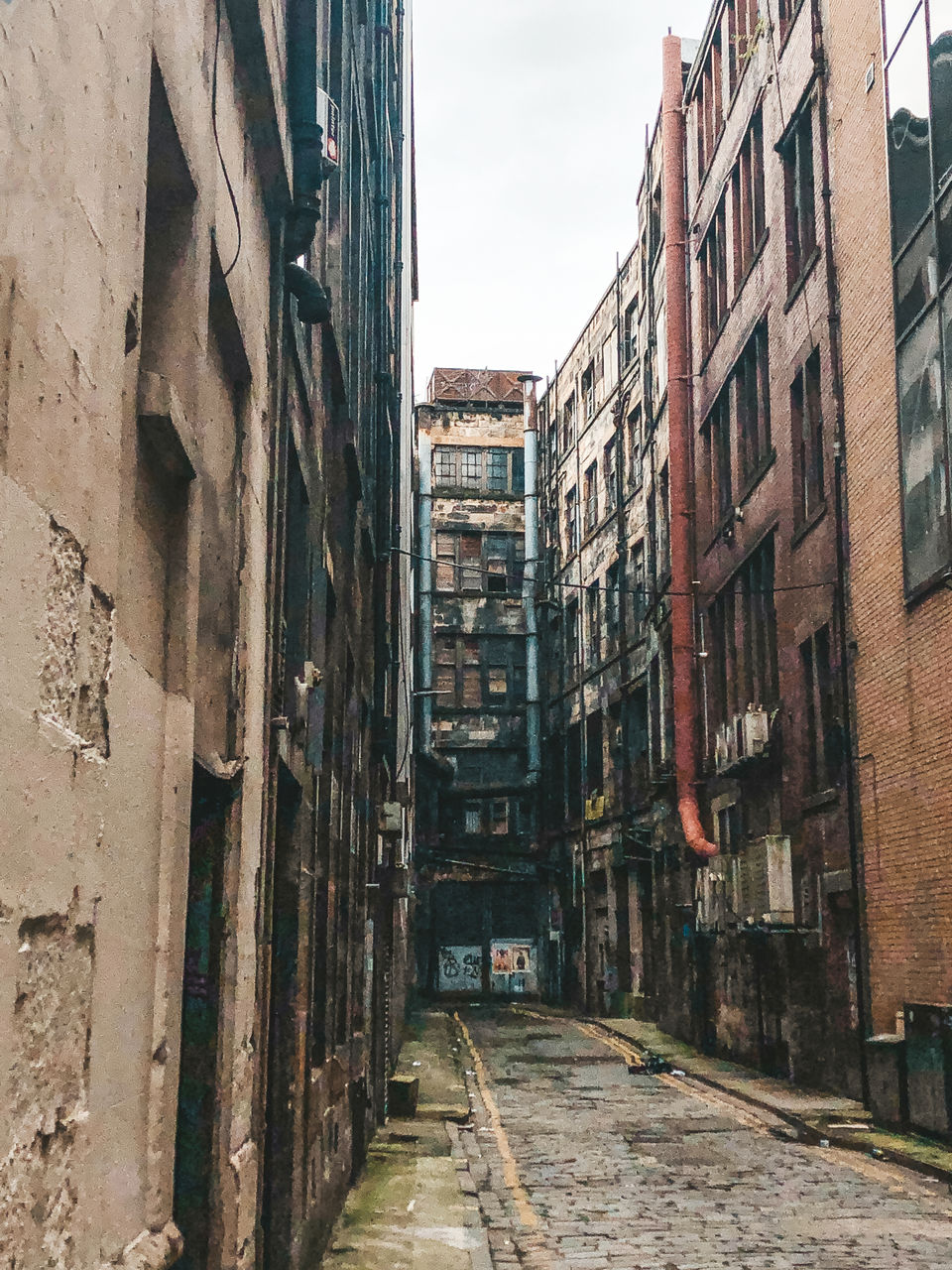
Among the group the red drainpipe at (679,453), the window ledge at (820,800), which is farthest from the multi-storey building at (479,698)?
the window ledge at (820,800)

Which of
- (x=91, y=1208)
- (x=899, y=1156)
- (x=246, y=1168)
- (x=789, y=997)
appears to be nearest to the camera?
(x=91, y=1208)

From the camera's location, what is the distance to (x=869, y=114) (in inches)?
746

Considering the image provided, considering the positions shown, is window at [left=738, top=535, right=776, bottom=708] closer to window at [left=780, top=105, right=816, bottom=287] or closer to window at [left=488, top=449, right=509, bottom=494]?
window at [left=780, top=105, right=816, bottom=287]

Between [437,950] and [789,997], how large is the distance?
2743cm

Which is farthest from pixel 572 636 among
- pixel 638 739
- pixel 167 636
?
pixel 167 636

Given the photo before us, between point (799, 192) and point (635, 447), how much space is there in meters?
15.4

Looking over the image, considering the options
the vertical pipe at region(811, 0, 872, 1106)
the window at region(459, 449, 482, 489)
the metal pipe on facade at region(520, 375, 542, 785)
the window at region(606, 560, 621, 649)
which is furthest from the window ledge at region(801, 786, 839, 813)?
the window at region(459, 449, 482, 489)

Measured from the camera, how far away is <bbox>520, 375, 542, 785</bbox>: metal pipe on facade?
4891cm

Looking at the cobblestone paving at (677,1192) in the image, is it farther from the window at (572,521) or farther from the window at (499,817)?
the window at (499,817)

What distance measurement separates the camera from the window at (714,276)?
2894 cm

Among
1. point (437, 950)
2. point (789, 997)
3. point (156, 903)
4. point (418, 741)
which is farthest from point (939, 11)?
point (437, 950)

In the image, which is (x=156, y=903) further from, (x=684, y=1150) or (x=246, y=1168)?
(x=684, y=1150)

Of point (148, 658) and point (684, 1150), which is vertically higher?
point (148, 658)

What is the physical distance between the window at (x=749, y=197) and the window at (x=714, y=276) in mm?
1125
